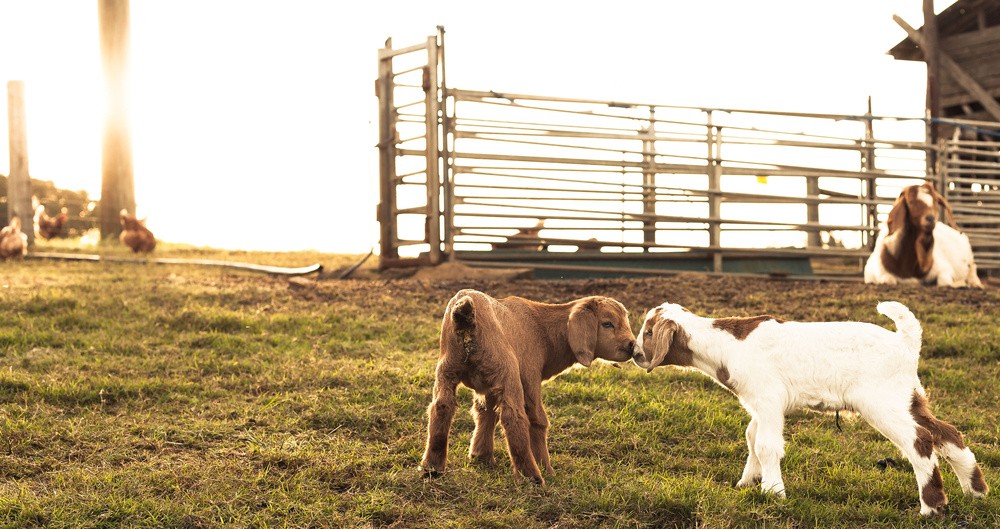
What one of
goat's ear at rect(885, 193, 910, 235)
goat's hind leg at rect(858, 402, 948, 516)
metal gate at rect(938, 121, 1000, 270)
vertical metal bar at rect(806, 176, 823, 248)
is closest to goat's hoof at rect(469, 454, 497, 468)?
goat's hind leg at rect(858, 402, 948, 516)

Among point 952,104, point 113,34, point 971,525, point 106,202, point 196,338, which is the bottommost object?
point 971,525

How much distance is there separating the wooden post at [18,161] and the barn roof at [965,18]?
1845cm

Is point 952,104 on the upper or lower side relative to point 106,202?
upper

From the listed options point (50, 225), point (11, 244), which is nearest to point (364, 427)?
point (11, 244)

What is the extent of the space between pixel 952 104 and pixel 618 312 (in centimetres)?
1749

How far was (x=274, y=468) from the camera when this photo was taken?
4773 mm

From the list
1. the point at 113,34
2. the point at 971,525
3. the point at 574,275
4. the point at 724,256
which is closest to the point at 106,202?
the point at 113,34

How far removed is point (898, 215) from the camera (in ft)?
37.0

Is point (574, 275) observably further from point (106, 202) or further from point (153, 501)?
point (106, 202)

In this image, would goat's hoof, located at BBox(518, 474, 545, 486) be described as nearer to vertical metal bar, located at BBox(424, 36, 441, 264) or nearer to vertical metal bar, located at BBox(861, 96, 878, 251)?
vertical metal bar, located at BBox(424, 36, 441, 264)

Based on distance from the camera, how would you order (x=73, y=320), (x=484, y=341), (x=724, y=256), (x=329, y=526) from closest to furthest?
(x=329, y=526), (x=484, y=341), (x=73, y=320), (x=724, y=256)

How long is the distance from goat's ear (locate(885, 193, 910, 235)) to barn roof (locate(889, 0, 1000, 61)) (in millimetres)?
9835

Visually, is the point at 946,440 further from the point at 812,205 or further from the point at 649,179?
the point at 812,205

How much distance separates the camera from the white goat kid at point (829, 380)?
4.20 metres
